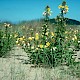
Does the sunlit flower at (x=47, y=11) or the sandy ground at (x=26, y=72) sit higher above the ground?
the sunlit flower at (x=47, y=11)

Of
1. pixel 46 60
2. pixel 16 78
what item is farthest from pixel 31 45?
pixel 16 78

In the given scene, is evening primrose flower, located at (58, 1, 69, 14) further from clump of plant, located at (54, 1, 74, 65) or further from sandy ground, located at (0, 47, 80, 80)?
sandy ground, located at (0, 47, 80, 80)

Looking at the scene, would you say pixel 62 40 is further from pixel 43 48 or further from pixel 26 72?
pixel 26 72

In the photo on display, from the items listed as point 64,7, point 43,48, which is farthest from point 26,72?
point 64,7

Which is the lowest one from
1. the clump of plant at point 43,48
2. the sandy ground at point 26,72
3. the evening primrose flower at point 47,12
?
the sandy ground at point 26,72

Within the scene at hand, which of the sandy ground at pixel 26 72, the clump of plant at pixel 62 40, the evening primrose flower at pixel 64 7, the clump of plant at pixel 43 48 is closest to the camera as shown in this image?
the sandy ground at pixel 26 72

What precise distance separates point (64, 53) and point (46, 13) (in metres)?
1.26

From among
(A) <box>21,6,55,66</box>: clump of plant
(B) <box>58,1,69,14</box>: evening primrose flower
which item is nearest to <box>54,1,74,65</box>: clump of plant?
(B) <box>58,1,69,14</box>: evening primrose flower

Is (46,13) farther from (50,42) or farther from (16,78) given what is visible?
(16,78)

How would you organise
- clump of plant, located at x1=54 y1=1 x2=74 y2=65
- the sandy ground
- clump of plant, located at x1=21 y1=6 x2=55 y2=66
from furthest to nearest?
1. clump of plant, located at x1=54 y1=1 x2=74 y2=65
2. clump of plant, located at x1=21 y1=6 x2=55 y2=66
3. the sandy ground

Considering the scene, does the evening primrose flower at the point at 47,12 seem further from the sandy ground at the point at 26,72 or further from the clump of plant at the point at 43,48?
the sandy ground at the point at 26,72

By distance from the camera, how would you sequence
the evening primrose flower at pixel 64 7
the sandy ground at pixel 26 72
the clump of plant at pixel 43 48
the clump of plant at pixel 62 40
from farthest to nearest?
the evening primrose flower at pixel 64 7, the clump of plant at pixel 62 40, the clump of plant at pixel 43 48, the sandy ground at pixel 26 72

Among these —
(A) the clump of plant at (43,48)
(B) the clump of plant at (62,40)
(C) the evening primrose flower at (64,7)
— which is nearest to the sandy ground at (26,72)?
(A) the clump of plant at (43,48)

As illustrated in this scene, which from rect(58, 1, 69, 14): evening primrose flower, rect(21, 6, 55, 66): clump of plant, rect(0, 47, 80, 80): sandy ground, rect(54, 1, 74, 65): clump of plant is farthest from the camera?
rect(58, 1, 69, 14): evening primrose flower
